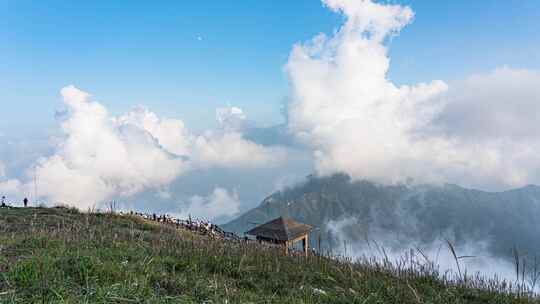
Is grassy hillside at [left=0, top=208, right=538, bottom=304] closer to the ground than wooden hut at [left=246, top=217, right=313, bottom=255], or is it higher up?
closer to the ground

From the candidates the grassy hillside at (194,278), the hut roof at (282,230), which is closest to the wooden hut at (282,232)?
the hut roof at (282,230)

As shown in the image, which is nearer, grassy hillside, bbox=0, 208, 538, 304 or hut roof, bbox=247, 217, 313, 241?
grassy hillside, bbox=0, 208, 538, 304

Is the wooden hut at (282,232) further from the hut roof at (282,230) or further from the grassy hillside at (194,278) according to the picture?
the grassy hillside at (194,278)

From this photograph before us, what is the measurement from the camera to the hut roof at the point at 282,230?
64.2ft

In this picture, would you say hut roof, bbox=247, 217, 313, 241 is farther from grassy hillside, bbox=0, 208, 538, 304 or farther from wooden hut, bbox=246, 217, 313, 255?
grassy hillside, bbox=0, 208, 538, 304

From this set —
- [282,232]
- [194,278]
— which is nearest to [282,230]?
[282,232]

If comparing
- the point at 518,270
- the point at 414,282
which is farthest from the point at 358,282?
the point at 518,270

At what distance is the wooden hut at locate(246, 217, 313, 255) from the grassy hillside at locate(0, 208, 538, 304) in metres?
10.6

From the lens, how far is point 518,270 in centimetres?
629

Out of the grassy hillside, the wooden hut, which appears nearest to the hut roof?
the wooden hut

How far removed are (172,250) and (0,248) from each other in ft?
9.91

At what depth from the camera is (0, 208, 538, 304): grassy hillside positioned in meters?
4.16

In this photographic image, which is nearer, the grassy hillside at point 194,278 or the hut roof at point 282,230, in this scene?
the grassy hillside at point 194,278

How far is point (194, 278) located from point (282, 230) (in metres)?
14.6
